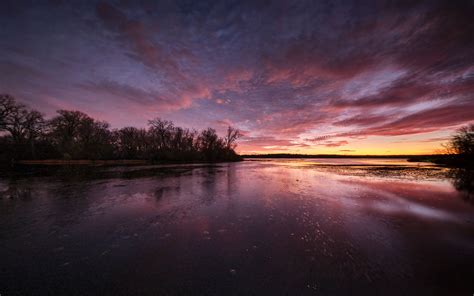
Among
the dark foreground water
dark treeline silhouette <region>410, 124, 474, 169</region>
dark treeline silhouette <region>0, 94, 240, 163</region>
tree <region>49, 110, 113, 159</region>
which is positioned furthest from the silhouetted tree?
tree <region>49, 110, 113, 159</region>

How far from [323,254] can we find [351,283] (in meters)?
1.03

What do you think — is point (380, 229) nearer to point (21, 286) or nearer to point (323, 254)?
point (323, 254)

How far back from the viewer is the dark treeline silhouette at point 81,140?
43.4 metres

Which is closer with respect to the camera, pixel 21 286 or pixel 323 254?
pixel 21 286

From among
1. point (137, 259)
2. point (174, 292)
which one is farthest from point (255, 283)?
point (137, 259)

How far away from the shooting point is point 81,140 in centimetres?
4788

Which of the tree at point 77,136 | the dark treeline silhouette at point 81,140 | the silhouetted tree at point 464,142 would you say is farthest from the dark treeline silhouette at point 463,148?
the tree at point 77,136

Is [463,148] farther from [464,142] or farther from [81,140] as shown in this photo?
[81,140]

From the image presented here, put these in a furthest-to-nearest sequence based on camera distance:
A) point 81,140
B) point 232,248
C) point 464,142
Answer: point 81,140
point 464,142
point 232,248

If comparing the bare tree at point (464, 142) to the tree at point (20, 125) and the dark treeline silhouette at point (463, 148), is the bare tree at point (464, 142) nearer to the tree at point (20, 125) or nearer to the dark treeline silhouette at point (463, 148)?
the dark treeline silhouette at point (463, 148)

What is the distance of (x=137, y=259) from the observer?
12.6 ft

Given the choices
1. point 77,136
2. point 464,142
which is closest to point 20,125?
point 77,136

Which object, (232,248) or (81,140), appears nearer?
(232,248)

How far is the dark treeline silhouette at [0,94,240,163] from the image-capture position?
43406 mm
